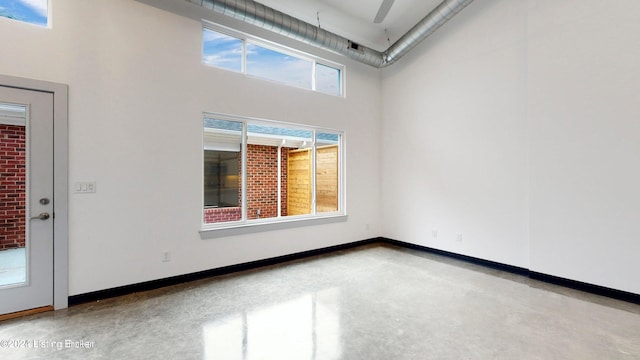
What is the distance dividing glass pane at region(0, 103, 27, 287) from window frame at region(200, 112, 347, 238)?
167cm

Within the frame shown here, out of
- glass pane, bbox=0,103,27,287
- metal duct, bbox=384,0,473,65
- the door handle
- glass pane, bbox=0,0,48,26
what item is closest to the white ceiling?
metal duct, bbox=384,0,473,65

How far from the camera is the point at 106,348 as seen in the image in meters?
2.24

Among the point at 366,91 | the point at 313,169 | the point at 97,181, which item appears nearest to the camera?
the point at 97,181

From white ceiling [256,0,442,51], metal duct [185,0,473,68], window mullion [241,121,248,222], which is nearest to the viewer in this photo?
metal duct [185,0,473,68]

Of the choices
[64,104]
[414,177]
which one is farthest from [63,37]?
[414,177]

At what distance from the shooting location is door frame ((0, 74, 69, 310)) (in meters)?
2.90

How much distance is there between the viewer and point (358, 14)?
15.3ft

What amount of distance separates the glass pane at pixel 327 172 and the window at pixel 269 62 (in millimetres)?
876

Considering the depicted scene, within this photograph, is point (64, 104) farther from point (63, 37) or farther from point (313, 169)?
point (313, 169)

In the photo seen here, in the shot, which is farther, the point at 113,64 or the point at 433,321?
the point at 113,64

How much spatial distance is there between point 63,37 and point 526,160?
570 cm

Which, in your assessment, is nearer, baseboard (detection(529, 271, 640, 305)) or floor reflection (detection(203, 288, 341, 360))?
floor reflection (detection(203, 288, 341, 360))

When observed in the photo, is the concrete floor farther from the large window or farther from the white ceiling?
the white ceiling

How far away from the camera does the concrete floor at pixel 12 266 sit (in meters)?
2.72
